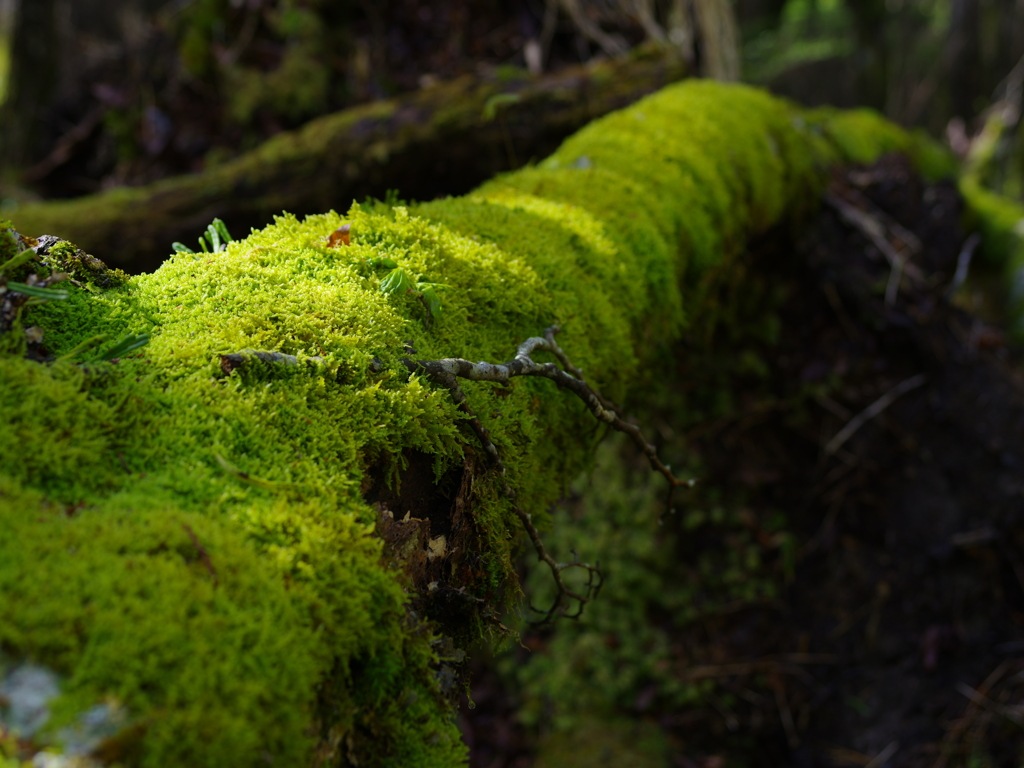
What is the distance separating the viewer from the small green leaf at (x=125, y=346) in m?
1.35

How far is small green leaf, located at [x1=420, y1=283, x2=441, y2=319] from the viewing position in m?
1.76

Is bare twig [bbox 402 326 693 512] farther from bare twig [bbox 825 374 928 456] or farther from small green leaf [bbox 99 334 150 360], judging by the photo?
bare twig [bbox 825 374 928 456]

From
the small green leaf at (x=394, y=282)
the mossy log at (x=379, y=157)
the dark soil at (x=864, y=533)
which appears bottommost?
the dark soil at (x=864, y=533)

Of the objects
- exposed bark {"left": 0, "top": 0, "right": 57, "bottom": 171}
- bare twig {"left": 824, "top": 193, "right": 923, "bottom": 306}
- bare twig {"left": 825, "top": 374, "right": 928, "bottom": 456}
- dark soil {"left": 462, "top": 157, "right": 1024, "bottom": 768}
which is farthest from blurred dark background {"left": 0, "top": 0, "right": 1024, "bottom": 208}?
bare twig {"left": 825, "top": 374, "right": 928, "bottom": 456}

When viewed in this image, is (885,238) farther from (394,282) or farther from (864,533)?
(394,282)

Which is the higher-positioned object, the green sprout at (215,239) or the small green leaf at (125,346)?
the green sprout at (215,239)

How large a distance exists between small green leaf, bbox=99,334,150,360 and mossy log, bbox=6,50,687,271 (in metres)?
3.76

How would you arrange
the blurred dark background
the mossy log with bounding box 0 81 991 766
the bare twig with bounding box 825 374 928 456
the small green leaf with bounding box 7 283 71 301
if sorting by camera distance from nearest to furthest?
the mossy log with bounding box 0 81 991 766
the small green leaf with bounding box 7 283 71 301
the bare twig with bounding box 825 374 928 456
the blurred dark background

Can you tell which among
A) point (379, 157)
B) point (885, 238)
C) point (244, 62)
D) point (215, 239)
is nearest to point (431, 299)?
point (215, 239)

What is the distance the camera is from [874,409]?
4402 mm

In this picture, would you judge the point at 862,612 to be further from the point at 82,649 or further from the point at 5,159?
the point at 5,159

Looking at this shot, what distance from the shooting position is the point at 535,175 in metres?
2.88

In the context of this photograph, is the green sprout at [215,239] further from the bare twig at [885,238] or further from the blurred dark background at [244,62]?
the bare twig at [885,238]

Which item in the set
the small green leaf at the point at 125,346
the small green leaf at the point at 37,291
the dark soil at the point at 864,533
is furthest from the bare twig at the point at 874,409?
the small green leaf at the point at 37,291
